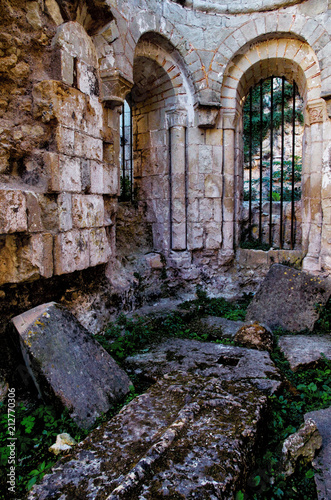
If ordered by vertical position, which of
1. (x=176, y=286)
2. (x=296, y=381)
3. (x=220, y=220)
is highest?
(x=220, y=220)

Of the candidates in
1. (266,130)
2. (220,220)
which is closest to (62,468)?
(220,220)

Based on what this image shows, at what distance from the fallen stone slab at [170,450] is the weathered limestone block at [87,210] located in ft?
6.21

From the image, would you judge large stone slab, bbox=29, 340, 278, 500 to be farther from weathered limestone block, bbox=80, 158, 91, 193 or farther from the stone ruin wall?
weathered limestone block, bbox=80, 158, 91, 193

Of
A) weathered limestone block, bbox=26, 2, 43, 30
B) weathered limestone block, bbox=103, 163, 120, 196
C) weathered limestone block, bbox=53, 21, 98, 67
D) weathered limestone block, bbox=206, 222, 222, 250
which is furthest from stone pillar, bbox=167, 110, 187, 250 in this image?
weathered limestone block, bbox=26, 2, 43, 30

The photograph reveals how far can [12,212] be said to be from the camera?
2.78 metres

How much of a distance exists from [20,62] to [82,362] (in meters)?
2.71

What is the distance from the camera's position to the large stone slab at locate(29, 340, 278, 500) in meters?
1.63

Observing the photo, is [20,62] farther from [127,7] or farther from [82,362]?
[82,362]

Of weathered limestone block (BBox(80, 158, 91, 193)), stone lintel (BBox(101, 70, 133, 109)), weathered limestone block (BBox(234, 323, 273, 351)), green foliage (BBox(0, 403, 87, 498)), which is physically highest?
stone lintel (BBox(101, 70, 133, 109))

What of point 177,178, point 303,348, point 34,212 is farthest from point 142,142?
point 303,348

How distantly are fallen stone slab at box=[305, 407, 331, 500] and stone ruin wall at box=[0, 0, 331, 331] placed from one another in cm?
252

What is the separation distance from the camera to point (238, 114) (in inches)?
230

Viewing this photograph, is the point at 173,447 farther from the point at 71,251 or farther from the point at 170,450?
the point at 71,251

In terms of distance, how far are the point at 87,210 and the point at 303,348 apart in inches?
109
